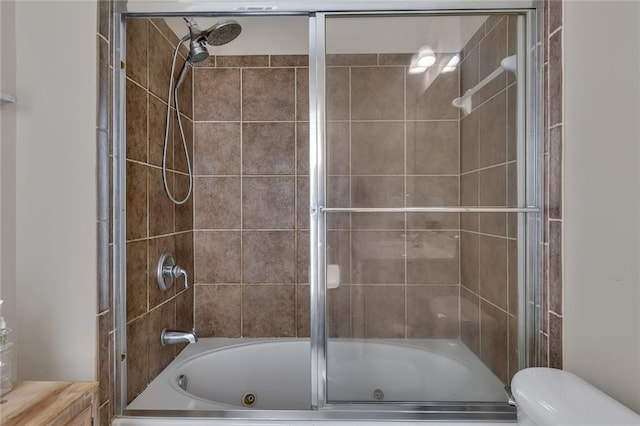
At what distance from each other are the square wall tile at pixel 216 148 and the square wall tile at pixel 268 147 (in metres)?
0.05

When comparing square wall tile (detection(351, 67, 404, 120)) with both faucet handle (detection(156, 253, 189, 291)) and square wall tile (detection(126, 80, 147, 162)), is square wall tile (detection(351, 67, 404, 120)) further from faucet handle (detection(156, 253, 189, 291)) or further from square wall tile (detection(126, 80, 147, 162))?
faucet handle (detection(156, 253, 189, 291))

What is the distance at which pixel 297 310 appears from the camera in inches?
89.4

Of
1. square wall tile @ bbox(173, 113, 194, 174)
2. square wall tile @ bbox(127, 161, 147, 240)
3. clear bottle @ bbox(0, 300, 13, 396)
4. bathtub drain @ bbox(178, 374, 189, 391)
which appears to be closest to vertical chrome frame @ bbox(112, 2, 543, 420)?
square wall tile @ bbox(127, 161, 147, 240)

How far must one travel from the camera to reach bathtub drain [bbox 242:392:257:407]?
2.02m

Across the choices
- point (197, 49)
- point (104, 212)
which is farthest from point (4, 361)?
point (197, 49)

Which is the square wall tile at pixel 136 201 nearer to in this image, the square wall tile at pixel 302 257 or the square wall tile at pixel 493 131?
the square wall tile at pixel 302 257

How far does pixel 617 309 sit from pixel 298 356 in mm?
1557

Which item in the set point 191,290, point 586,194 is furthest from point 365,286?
point 191,290

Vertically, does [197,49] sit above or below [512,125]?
above

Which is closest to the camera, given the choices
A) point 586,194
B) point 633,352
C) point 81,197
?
point 633,352

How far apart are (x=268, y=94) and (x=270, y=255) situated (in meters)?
0.94

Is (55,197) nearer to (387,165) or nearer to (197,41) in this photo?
(197,41)

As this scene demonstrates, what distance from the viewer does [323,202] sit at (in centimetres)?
136

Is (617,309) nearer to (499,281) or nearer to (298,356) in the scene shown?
(499,281)
